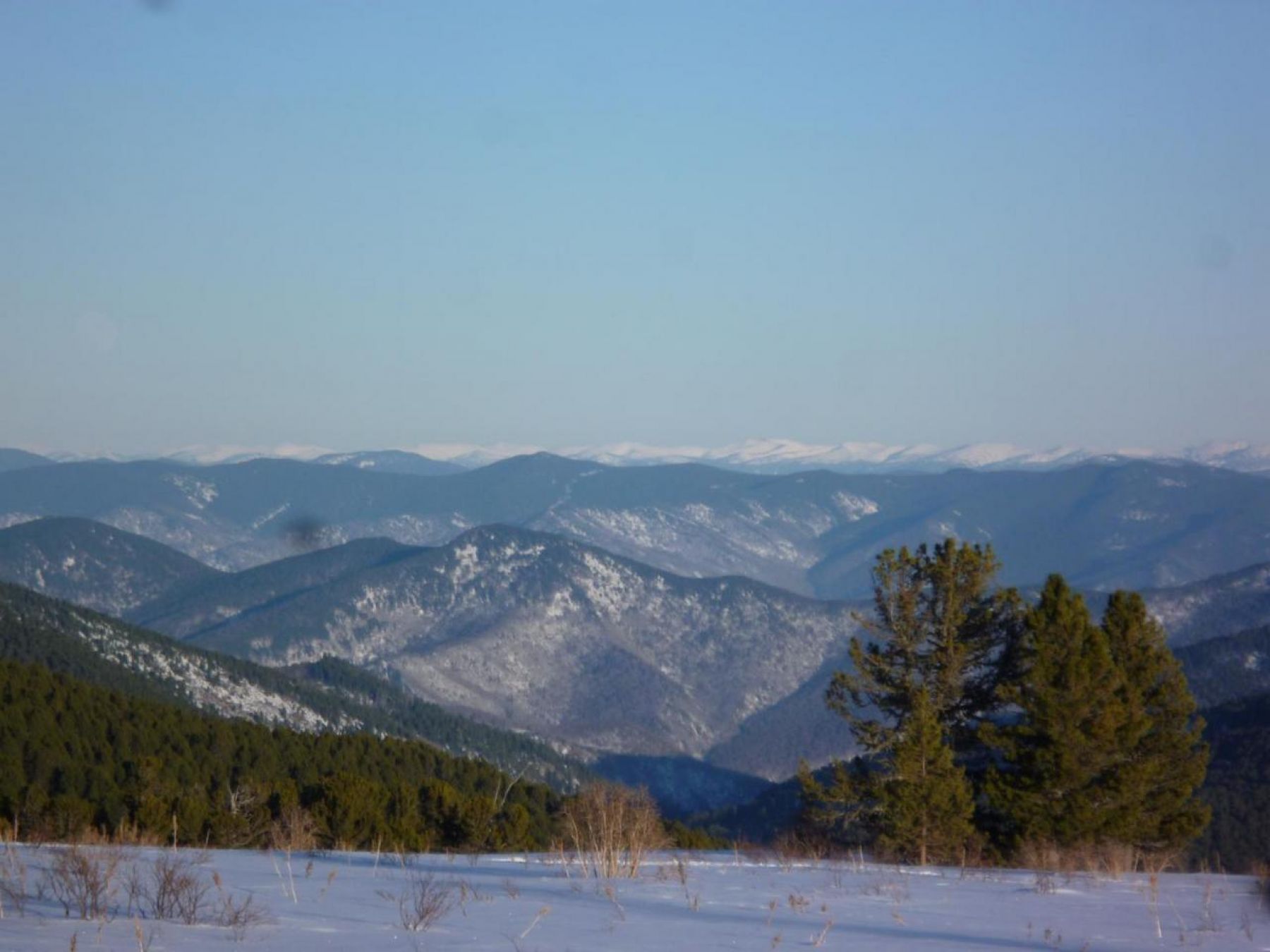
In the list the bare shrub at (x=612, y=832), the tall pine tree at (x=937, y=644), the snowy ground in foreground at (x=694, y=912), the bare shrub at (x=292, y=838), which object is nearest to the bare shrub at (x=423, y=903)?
the snowy ground in foreground at (x=694, y=912)

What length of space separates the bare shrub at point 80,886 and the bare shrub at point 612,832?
4.68 m

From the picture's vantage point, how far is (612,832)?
48.1ft

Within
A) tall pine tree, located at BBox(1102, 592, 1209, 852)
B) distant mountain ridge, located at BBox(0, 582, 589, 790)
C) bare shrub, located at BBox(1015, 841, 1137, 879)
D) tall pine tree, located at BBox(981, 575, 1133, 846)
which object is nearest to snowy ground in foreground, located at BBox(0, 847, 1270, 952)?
bare shrub, located at BBox(1015, 841, 1137, 879)

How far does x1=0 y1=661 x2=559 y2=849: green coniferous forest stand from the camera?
22.2 meters

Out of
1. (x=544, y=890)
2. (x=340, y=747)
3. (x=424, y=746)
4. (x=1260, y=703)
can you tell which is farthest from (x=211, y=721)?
(x=1260, y=703)

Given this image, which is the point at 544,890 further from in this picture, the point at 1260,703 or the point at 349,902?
the point at 1260,703

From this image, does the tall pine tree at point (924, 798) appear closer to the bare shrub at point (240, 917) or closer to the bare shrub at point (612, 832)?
the bare shrub at point (612, 832)

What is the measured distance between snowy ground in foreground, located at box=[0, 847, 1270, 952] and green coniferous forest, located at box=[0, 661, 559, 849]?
11.8 ft

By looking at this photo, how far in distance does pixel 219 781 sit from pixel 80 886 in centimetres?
5439

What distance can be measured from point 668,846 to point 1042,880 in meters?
7.62

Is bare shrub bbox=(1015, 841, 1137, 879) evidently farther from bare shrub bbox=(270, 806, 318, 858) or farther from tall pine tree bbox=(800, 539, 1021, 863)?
tall pine tree bbox=(800, 539, 1021, 863)

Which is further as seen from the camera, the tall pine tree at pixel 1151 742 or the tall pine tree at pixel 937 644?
the tall pine tree at pixel 937 644

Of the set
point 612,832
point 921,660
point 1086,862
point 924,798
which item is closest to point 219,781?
point 921,660

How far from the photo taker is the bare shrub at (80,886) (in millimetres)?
9609
